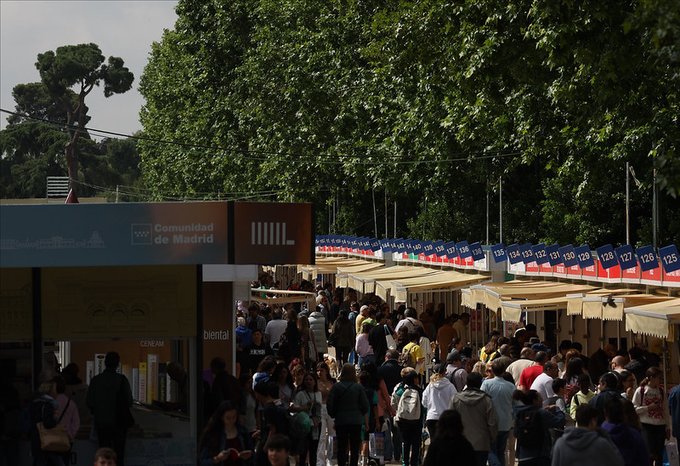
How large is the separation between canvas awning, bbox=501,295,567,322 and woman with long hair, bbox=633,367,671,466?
595cm

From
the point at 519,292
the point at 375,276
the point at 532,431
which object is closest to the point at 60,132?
the point at 375,276

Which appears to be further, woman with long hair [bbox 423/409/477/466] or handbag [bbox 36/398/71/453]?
handbag [bbox 36/398/71/453]

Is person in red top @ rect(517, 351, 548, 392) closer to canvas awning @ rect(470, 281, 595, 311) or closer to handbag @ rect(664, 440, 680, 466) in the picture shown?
handbag @ rect(664, 440, 680, 466)

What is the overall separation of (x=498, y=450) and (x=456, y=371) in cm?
308

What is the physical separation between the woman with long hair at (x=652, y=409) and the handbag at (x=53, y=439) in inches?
227

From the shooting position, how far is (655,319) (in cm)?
1719

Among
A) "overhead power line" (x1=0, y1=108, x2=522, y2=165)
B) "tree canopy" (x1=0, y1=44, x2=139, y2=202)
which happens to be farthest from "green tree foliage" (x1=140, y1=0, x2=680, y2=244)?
"tree canopy" (x1=0, y1=44, x2=139, y2=202)

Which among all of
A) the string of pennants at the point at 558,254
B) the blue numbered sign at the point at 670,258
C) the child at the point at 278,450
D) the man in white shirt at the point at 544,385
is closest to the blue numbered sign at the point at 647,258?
the string of pennants at the point at 558,254

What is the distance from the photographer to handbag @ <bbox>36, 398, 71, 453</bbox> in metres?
13.2

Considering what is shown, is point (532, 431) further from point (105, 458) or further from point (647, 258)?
point (647, 258)

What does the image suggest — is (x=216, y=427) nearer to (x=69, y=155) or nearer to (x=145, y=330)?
(x=145, y=330)

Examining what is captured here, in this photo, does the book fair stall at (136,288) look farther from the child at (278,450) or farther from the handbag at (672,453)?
the handbag at (672,453)

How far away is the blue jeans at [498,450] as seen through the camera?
50.2 ft

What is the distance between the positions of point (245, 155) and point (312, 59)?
1233 centimetres
